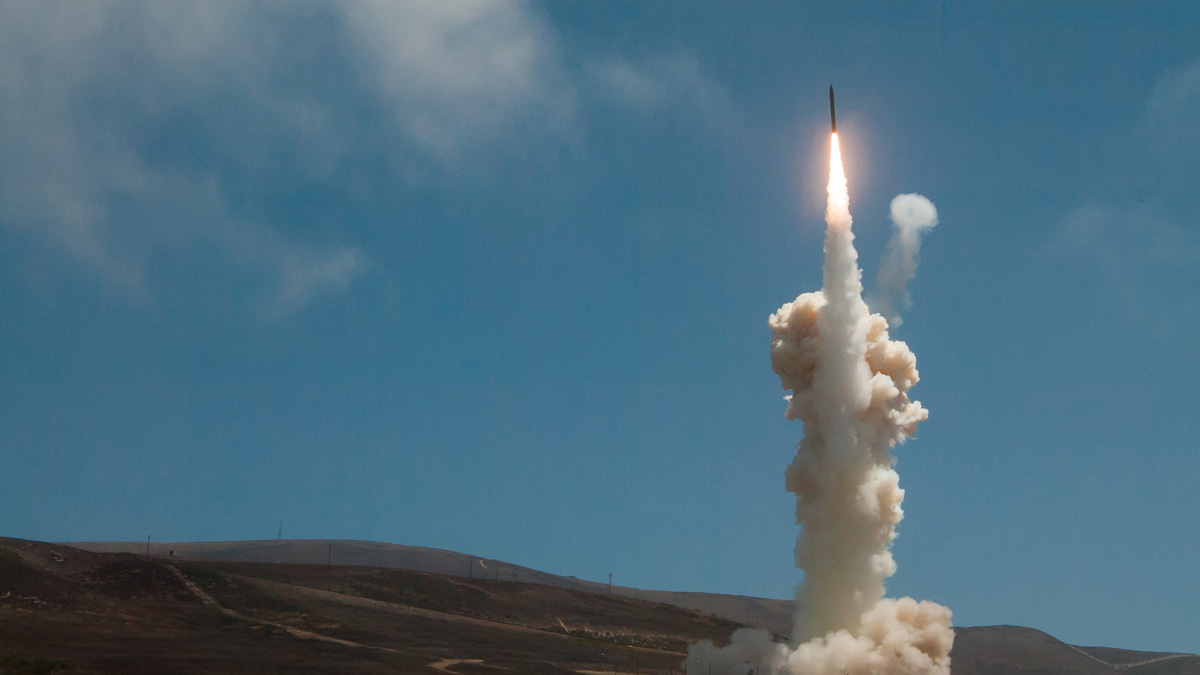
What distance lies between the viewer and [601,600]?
131000mm

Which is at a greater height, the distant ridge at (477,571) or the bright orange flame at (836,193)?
the bright orange flame at (836,193)

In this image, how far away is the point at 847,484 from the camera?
61406 millimetres

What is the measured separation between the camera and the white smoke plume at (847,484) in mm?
60312

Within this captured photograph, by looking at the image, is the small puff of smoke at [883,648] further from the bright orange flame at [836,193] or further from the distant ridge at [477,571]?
the distant ridge at [477,571]

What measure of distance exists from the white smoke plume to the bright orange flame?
0.87 meters

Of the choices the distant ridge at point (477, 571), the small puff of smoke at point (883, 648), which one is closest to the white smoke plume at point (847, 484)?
A: the small puff of smoke at point (883, 648)

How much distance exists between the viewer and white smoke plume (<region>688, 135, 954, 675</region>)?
60312 mm

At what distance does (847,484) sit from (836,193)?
18.0 m

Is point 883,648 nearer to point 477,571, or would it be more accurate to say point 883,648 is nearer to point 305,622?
point 305,622

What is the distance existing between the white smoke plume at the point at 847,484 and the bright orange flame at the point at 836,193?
0.87 m

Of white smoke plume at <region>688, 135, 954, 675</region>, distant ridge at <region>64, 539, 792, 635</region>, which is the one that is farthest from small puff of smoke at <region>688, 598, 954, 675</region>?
distant ridge at <region>64, 539, 792, 635</region>

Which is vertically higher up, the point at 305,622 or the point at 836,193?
the point at 836,193

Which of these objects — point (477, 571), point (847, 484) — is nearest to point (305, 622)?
point (847, 484)

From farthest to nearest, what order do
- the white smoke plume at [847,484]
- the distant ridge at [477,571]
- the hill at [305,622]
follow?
the distant ridge at [477,571]
the hill at [305,622]
the white smoke plume at [847,484]
